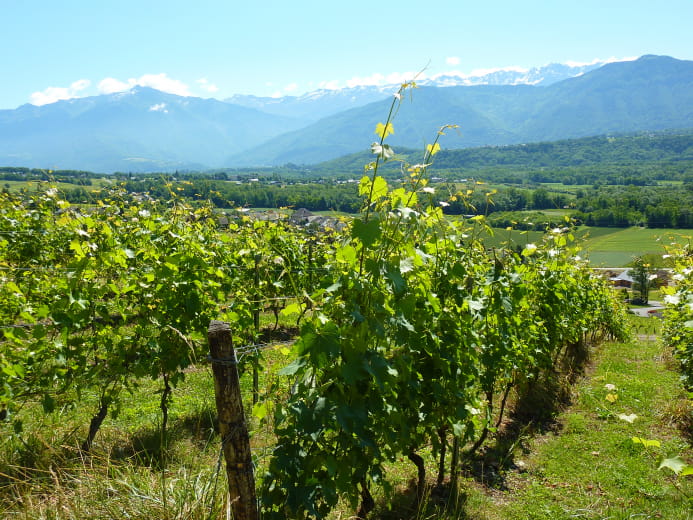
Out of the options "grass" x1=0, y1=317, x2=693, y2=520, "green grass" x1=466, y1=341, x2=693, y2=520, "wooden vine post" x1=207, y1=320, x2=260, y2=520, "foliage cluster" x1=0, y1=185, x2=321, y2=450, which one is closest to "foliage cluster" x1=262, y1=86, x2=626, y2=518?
"wooden vine post" x1=207, y1=320, x2=260, y2=520

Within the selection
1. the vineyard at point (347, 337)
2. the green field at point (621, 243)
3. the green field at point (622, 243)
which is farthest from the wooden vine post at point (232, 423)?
the green field at point (622, 243)

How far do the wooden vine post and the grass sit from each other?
16cm

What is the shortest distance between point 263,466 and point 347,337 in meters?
1.64

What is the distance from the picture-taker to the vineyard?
2604 mm

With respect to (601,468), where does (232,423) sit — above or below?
above

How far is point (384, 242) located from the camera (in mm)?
2820

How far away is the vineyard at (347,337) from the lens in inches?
103

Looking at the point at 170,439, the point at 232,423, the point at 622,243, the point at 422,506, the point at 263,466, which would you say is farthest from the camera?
the point at 622,243

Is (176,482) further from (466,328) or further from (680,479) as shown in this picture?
(680,479)

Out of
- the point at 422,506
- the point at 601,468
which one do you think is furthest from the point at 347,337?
the point at 601,468

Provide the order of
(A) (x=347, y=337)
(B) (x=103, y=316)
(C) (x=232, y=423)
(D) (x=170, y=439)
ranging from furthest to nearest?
(D) (x=170, y=439)
(B) (x=103, y=316)
(A) (x=347, y=337)
(C) (x=232, y=423)

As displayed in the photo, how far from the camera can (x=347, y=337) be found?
106 inches

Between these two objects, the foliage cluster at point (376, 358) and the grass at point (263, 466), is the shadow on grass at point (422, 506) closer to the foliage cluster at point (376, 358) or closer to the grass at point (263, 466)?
the grass at point (263, 466)

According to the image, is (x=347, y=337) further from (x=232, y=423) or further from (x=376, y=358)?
(x=232, y=423)
